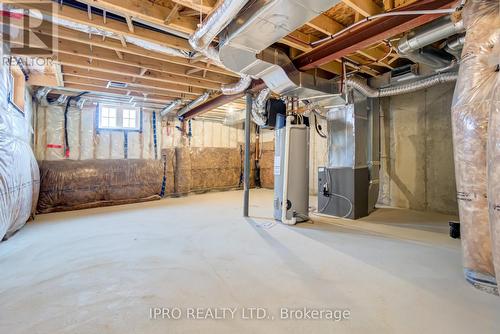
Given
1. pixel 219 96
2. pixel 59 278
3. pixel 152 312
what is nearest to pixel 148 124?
pixel 219 96

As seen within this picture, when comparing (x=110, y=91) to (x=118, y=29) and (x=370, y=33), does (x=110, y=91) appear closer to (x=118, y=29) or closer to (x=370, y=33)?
(x=118, y=29)

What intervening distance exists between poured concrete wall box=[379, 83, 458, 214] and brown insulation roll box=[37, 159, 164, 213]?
4.96 m

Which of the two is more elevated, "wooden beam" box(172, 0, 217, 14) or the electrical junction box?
"wooden beam" box(172, 0, 217, 14)

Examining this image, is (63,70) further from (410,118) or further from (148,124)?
(410,118)

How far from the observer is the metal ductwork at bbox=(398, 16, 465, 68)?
2147 millimetres

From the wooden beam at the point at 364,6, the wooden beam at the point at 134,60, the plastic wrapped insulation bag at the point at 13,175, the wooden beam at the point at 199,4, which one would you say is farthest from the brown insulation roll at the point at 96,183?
the wooden beam at the point at 364,6

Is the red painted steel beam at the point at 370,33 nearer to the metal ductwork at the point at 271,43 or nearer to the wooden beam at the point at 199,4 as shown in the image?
the metal ductwork at the point at 271,43

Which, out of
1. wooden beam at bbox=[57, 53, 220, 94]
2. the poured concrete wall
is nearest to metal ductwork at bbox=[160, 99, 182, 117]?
wooden beam at bbox=[57, 53, 220, 94]

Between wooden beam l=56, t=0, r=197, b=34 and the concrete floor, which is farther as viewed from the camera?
wooden beam l=56, t=0, r=197, b=34

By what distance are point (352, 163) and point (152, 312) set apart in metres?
3.34

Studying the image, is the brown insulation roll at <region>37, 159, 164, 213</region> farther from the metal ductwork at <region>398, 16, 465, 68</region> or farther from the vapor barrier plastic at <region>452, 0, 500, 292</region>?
the vapor barrier plastic at <region>452, 0, 500, 292</region>

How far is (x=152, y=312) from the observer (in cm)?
141

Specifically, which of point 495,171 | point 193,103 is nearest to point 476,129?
point 495,171

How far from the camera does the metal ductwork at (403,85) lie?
11.0 ft
